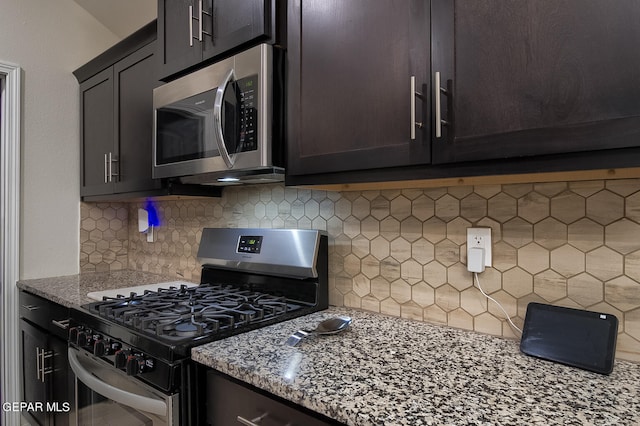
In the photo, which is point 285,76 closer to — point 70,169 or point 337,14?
point 337,14

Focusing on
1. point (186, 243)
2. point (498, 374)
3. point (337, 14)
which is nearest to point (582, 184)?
point (498, 374)

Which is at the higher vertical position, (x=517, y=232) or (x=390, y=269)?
(x=517, y=232)

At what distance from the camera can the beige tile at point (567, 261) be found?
101 cm

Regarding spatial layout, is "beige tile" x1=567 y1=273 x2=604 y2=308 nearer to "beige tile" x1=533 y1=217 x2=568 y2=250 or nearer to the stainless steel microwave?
"beige tile" x1=533 y1=217 x2=568 y2=250

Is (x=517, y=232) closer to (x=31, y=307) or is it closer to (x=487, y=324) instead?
(x=487, y=324)

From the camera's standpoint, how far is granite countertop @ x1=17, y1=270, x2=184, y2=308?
68.8 inches

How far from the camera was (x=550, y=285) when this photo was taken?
1.05 metres

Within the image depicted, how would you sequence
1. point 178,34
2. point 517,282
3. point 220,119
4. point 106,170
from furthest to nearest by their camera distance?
point 106,170, point 178,34, point 220,119, point 517,282

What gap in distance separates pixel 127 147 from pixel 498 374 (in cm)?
195

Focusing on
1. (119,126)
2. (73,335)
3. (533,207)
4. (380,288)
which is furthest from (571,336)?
(119,126)

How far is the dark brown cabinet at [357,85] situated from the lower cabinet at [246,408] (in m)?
0.61

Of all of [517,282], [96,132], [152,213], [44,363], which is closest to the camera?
[517,282]

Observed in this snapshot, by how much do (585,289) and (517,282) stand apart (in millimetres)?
161

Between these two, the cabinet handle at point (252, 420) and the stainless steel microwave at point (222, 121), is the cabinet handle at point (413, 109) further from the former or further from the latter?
the cabinet handle at point (252, 420)
